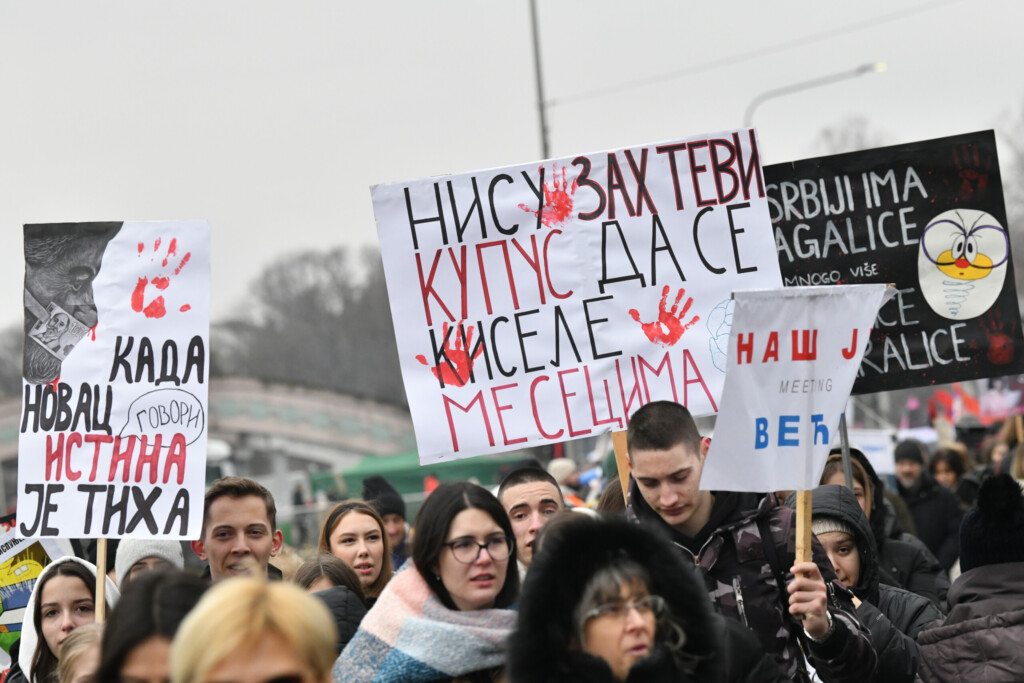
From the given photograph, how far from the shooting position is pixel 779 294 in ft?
14.5

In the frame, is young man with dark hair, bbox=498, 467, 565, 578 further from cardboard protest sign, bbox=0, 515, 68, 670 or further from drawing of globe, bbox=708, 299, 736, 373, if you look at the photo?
cardboard protest sign, bbox=0, 515, 68, 670

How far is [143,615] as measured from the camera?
3.20 m

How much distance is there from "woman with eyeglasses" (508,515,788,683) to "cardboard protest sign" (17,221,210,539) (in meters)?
2.59

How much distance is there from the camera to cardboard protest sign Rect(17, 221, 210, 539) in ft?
19.1

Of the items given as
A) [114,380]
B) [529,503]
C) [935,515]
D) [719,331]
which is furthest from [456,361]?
[935,515]

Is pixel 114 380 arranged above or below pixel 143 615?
above

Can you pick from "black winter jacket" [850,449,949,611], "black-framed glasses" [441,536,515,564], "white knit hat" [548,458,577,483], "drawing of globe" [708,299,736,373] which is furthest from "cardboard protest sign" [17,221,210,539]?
"white knit hat" [548,458,577,483]

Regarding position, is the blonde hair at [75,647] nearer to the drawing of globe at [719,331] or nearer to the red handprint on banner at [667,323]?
the red handprint on banner at [667,323]

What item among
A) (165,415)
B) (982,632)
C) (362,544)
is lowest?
(982,632)

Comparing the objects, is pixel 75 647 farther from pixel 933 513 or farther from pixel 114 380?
pixel 933 513

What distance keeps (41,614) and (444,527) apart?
7.28 feet

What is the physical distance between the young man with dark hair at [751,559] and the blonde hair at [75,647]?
6.33 ft

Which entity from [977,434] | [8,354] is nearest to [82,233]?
[977,434]

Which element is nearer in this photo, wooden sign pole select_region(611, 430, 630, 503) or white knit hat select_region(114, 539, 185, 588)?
wooden sign pole select_region(611, 430, 630, 503)
